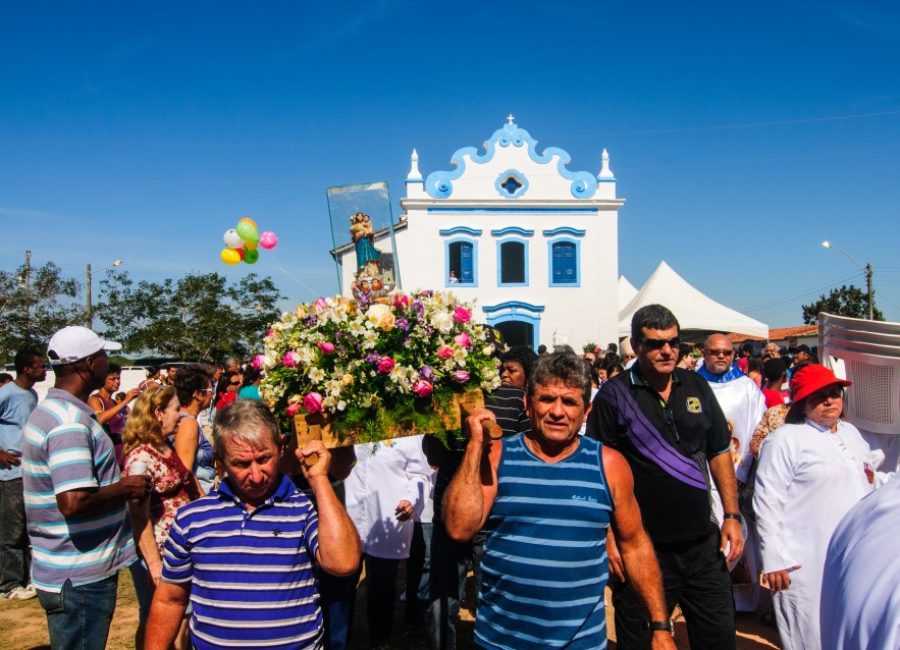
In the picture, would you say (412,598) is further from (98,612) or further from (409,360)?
(409,360)

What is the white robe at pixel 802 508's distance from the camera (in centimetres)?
416

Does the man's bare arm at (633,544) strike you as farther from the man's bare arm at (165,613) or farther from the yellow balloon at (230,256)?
the yellow balloon at (230,256)

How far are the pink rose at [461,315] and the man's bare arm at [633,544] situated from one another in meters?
0.92

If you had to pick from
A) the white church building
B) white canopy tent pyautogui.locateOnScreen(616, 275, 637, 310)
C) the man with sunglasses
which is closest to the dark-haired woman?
the man with sunglasses

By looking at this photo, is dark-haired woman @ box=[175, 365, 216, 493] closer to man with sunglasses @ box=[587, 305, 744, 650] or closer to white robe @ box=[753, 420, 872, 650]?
man with sunglasses @ box=[587, 305, 744, 650]

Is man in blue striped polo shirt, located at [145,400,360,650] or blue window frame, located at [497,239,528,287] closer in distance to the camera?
man in blue striped polo shirt, located at [145,400,360,650]

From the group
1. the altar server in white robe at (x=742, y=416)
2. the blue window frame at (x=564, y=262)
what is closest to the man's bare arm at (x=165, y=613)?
the altar server in white robe at (x=742, y=416)

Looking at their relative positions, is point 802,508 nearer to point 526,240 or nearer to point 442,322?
point 442,322

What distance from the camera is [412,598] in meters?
5.64

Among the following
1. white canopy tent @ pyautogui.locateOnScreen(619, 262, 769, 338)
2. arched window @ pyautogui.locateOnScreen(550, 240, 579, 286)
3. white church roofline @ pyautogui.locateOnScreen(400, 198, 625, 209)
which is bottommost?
white canopy tent @ pyautogui.locateOnScreen(619, 262, 769, 338)

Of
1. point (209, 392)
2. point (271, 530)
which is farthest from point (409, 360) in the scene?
point (209, 392)

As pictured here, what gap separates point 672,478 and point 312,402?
1.87m

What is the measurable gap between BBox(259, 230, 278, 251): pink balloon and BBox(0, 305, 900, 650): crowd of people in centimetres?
717

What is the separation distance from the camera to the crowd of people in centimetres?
271
